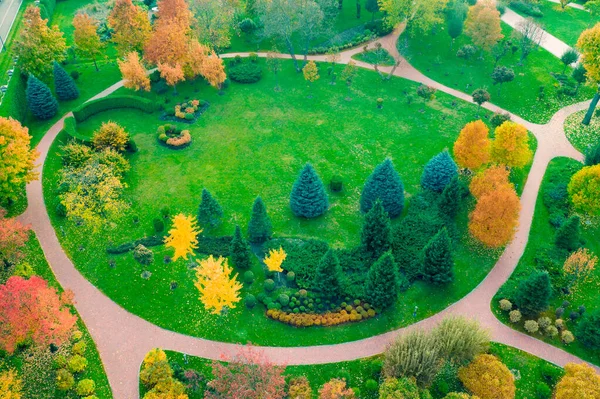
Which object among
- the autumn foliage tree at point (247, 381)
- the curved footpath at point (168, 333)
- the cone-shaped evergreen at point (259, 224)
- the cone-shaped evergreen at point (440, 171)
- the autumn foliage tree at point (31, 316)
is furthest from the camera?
the cone-shaped evergreen at point (440, 171)

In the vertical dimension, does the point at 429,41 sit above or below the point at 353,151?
above

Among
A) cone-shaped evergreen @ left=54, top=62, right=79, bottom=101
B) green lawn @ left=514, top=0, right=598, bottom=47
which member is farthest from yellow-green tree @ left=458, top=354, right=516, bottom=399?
green lawn @ left=514, top=0, right=598, bottom=47

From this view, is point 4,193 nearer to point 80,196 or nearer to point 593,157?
point 80,196

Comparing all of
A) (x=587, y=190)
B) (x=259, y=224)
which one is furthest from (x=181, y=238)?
(x=587, y=190)

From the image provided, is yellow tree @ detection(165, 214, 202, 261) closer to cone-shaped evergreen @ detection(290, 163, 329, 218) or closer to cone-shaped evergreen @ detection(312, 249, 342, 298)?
cone-shaped evergreen @ detection(290, 163, 329, 218)

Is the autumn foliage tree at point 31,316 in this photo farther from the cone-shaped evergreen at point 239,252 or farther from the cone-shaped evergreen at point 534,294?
the cone-shaped evergreen at point 534,294

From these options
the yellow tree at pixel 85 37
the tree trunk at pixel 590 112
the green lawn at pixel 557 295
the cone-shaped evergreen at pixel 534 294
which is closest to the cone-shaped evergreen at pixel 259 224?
the green lawn at pixel 557 295

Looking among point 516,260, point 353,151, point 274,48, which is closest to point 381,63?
point 274,48
